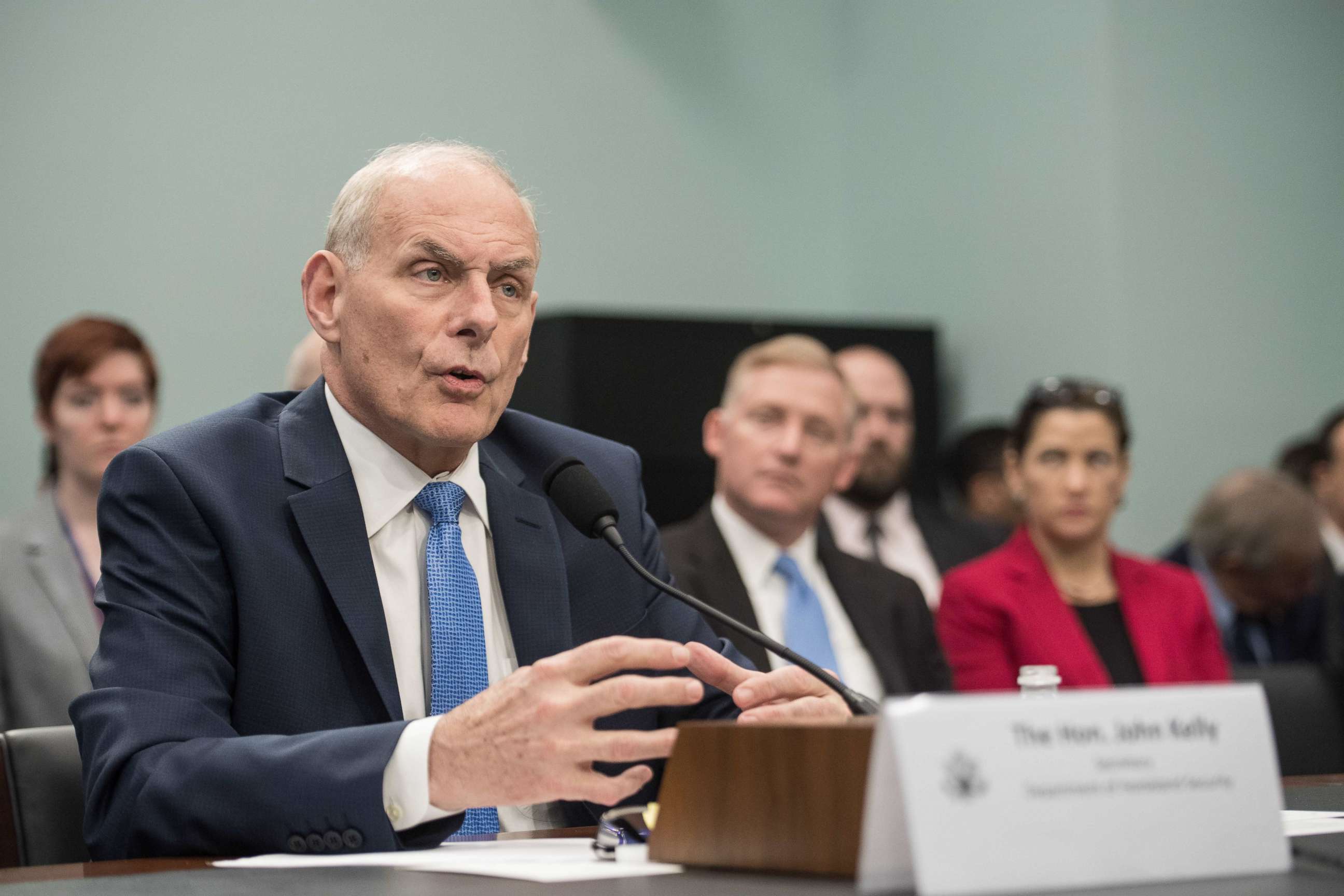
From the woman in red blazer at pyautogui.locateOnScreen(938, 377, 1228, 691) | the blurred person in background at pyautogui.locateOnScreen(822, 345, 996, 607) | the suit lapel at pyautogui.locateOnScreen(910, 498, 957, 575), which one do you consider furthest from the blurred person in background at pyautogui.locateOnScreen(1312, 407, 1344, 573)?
the woman in red blazer at pyautogui.locateOnScreen(938, 377, 1228, 691)

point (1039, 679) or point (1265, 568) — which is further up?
point (1039, 679)

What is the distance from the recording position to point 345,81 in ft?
16.1

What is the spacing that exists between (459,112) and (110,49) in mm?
1100

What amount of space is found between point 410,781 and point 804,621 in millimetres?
2052

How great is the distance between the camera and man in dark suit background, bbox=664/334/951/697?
3.24 metres

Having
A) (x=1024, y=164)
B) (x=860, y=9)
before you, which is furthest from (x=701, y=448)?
(x=860, y=9)

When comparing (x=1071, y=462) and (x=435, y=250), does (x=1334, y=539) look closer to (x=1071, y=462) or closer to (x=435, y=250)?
(x=1071, y=462)

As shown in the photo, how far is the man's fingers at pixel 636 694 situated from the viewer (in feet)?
3.69

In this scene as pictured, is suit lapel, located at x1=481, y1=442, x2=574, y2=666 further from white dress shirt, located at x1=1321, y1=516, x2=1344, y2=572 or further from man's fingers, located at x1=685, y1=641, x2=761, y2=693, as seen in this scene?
white dress shirt, located at x1=1321, y1=516, x2=1344, y2=572

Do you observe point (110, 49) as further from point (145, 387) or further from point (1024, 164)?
point (1024, 164)

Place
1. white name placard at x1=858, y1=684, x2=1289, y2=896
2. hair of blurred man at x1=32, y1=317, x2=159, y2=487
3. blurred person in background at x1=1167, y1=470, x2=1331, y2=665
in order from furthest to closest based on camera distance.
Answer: blurred person in background at x1=1167, y1=470, x2=1331, y2=665
hair of blurred man at x1=32, y1=317, x2=159, y2=487
white name placard at x1=858, y1=684, x2=1289, y2=896

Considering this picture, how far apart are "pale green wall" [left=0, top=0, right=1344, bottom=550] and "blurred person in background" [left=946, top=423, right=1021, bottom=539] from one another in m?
0.27

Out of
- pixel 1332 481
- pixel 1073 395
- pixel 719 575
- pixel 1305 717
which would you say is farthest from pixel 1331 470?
pixel 719 575

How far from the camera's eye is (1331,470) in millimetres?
5074
